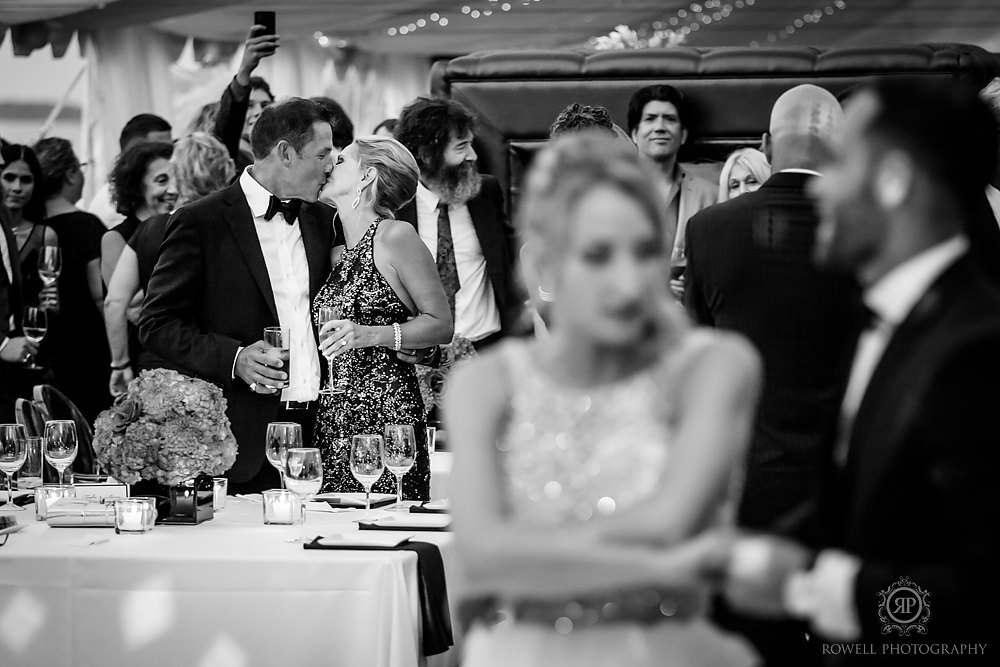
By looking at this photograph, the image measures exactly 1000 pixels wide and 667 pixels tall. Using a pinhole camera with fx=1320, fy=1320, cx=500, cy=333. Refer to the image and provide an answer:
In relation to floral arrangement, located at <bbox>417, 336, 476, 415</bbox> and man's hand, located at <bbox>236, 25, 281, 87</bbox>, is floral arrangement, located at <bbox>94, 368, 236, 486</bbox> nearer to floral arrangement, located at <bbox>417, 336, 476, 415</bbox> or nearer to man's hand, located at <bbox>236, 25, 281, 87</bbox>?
floral arrangement, located at <bbox>417, 336, 476, 415</bbox>

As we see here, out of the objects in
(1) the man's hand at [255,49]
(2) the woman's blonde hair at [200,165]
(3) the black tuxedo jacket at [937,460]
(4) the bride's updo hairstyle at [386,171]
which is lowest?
(3) the black tuxedo jacket at [937,460]

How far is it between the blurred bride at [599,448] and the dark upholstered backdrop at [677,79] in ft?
14.1

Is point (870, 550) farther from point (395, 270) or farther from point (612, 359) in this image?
point (395, 270)

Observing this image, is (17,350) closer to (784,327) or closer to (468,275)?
(468,275)

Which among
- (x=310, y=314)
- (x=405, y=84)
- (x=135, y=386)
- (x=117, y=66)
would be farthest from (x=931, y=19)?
(x=135, y=386)

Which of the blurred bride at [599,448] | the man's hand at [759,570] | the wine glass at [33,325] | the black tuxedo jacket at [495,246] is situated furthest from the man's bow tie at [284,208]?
the man's hand at [759,570]

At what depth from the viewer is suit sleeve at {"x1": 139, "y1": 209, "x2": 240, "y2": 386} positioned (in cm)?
405

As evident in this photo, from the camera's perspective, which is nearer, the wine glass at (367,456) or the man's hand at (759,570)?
the man's hand at (759,570)

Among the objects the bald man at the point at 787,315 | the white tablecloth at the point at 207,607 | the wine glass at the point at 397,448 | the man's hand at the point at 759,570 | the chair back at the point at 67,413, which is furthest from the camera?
the chair back at the point at 67,413

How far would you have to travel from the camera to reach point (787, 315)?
2.97 metres

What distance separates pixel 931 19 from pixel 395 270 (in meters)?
7.21

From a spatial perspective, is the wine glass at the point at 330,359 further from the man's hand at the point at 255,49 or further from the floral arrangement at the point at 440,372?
the man's hand at the point at 255,49

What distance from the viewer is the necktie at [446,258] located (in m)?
5.41

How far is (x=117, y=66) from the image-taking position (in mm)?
10211
